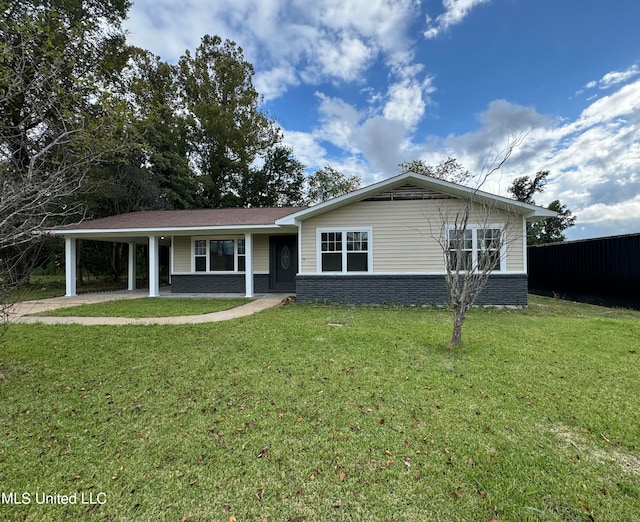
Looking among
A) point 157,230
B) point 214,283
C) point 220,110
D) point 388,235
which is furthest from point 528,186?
point 157,230

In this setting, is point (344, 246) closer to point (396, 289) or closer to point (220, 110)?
point (396, 289)

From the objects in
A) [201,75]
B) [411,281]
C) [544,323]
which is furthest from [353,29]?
[201,75]

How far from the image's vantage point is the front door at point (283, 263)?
12.3 meters

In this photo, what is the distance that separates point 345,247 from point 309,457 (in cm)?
792

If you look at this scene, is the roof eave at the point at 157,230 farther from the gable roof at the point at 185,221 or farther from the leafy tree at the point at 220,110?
the leafy tree at the point at 220,110

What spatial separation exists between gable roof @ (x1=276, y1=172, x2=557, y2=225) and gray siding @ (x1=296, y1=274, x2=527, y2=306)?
1902 mm

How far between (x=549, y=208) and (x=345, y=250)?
26345 mm

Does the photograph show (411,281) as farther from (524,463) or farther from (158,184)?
(158,184)

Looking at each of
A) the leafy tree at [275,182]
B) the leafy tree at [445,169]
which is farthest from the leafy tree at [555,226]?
the leafy tree at [275,182]

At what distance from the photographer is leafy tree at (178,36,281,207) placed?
25219 mm

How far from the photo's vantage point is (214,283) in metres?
12.6

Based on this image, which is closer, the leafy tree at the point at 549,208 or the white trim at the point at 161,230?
the white trim at the point at 161,230

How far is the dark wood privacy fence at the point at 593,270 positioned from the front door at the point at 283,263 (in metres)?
10.3

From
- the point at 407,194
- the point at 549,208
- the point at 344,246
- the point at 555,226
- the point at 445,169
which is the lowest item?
the point at 344,246
